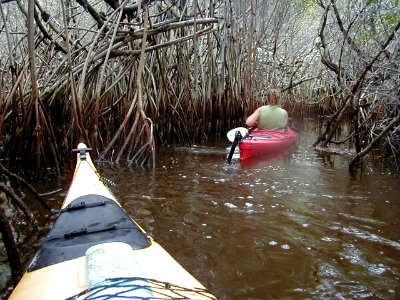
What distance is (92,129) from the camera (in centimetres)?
536

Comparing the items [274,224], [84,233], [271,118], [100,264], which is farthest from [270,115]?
[100,264]

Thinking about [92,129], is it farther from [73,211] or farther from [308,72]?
[308,72]

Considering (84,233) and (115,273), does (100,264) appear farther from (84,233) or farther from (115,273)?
(84,233)

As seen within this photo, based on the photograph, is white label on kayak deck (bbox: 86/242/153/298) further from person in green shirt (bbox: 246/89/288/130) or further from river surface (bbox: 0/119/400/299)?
person in green shirt (bbox: 246/89/288/130)

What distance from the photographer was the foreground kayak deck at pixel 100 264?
3.91 feet

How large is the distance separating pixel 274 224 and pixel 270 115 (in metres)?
3.93

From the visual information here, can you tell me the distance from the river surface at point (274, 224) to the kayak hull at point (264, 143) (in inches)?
21.1

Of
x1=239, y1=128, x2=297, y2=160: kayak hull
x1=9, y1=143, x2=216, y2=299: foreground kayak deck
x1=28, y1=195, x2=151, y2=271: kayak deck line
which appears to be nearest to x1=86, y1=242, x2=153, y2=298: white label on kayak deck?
x1=9, y1=143, x2=216, y2=299: foreground kayak deck

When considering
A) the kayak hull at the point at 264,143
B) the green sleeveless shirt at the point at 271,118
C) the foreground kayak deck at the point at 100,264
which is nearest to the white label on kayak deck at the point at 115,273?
the foreground kayak deck at the point at 100,264

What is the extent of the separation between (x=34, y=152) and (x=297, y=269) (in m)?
3.21

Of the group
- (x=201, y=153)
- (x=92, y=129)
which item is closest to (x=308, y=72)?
(x=201, y=153)

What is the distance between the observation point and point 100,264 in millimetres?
1273

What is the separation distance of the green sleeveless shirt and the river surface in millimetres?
1457

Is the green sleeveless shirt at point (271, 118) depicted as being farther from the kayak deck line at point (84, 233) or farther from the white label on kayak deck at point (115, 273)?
the white label on kayak deck at point (115, 273)
